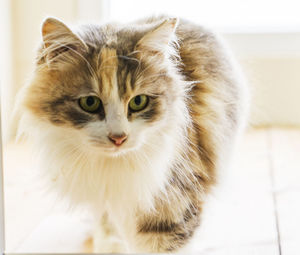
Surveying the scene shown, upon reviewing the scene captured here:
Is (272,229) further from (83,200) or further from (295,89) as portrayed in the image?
(295,89)

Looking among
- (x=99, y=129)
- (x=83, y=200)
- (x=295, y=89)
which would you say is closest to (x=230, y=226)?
(x=83, y=200)

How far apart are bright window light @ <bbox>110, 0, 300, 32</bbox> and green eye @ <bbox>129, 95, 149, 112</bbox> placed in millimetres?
1208

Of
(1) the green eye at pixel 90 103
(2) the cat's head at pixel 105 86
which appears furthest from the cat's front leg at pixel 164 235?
(1) the green eye at pixel 90 103

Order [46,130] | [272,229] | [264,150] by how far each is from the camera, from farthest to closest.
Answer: [264,150], [272,229], [46,130]

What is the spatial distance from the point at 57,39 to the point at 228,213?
2.88 feet

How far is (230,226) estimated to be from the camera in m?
1.51

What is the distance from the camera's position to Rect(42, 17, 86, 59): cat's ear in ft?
3.34

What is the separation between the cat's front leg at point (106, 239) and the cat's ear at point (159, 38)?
1.85ft

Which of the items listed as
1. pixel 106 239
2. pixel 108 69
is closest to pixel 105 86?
pixel 108 69

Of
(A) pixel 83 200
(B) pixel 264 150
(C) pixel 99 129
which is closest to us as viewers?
(C) pixel 99 129

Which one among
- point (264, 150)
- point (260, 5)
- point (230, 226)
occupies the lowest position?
point (264, 150)

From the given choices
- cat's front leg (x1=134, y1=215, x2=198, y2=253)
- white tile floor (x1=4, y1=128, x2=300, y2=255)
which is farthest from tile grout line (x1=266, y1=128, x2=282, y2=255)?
cat's front leg (x1=134, y1=215, x2=198, y2=253)

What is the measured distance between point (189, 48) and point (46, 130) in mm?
436

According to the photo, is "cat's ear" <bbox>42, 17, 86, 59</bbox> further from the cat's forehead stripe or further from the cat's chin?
the cat's chin
